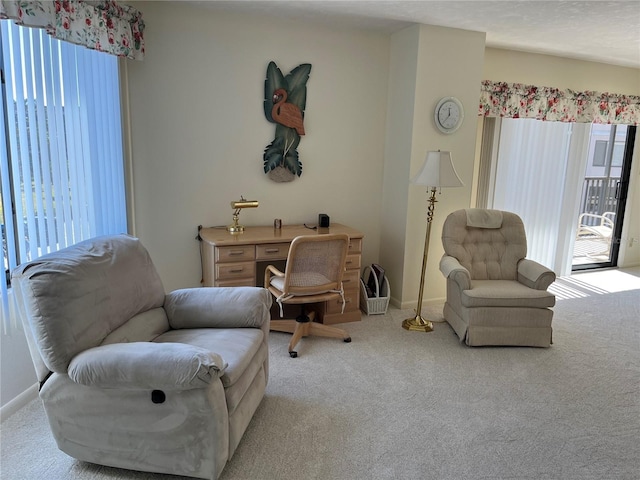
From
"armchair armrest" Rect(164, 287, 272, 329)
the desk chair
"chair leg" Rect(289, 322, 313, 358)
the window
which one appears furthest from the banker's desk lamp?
the window

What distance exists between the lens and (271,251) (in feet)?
10.9

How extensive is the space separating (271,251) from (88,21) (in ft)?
5.93

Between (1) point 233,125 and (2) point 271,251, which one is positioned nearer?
(2) point 271,251

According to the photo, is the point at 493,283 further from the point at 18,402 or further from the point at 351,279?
the point at 18,402

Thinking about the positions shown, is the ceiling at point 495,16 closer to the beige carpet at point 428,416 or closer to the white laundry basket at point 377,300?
the white laundry basket at point 377,300

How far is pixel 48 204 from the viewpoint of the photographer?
2359 millimetres

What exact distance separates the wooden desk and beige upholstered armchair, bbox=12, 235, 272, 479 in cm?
114

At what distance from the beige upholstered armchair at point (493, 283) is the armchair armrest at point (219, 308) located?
5.28ft

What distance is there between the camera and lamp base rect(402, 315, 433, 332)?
3531mm

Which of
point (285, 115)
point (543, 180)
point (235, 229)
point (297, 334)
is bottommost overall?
point (297, 334)

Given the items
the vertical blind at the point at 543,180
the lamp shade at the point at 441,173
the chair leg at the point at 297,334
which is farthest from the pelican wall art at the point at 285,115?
the vertical blind at the point at 543,180

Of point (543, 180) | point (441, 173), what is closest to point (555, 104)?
point (543, 180)

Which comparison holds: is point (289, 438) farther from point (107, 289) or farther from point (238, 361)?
point (107, 289)

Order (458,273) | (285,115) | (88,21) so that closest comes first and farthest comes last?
(88,21)
(458,273)
(285,115)
